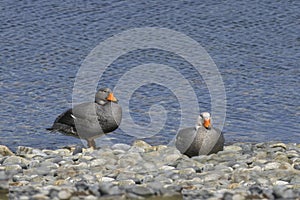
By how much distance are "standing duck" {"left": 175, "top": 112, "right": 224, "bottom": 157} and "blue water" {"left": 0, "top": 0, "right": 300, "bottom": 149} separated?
1891 millimetres

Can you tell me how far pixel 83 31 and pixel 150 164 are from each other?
1020 centimetres

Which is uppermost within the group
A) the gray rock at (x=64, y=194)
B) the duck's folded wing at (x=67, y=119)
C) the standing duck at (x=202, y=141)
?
the duck's folded wing at (x=67, y=119)

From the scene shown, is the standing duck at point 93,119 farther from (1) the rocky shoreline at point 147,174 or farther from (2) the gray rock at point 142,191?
(2) the gray rock at point 142,191

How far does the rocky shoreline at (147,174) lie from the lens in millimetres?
11508

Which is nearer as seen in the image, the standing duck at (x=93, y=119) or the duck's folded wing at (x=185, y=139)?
the duck's folded wing at (x=185, y=139)

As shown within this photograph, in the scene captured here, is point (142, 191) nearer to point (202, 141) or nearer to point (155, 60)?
point (202, 141)

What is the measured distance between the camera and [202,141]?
14.4 metres

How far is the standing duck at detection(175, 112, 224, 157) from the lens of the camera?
47.4 feet

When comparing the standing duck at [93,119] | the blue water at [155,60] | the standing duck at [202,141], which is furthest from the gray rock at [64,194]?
the blue water at [155,60]

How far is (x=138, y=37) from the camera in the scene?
75.0ft

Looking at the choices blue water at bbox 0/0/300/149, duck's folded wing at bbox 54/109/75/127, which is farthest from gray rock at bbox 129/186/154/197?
blue water at bbox 0/0/300/149

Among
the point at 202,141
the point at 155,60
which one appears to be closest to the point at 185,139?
the point at 202,141

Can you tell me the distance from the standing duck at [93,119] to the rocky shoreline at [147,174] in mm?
454

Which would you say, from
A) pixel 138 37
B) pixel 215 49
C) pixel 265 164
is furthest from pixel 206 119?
pixel 138 37
